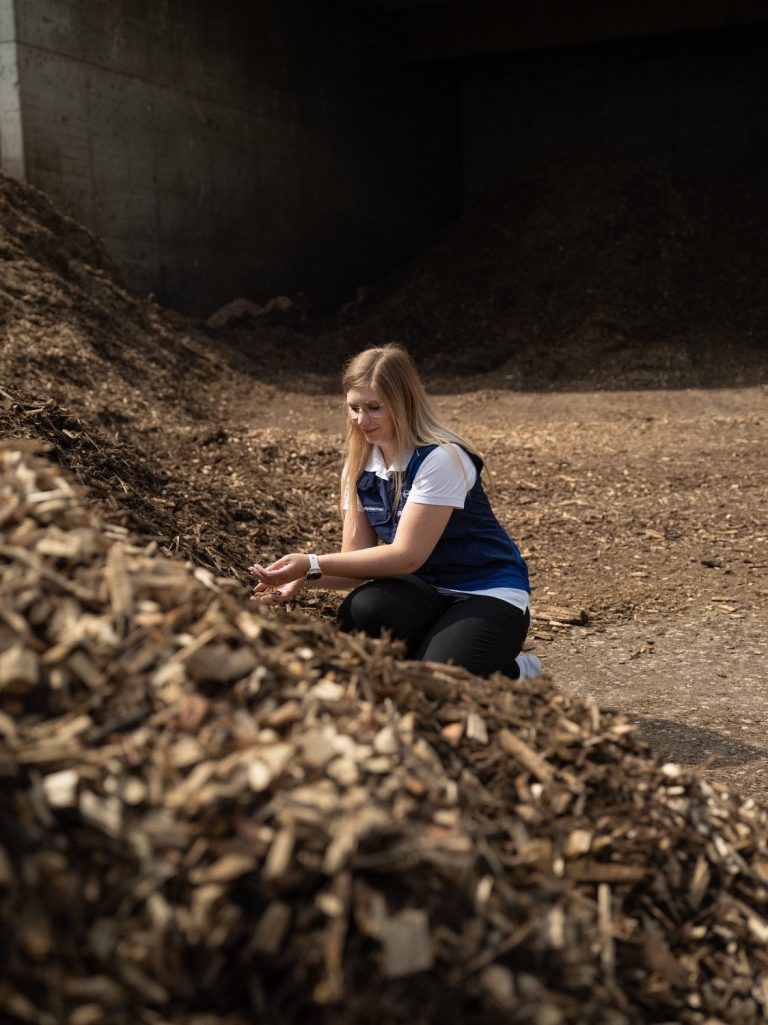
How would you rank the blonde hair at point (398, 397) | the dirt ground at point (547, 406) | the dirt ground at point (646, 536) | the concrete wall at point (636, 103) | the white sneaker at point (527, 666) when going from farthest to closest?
the concrete wall at point (636, 103) < the dirt ground at point (547, 406) < the dirt ground at point (646, 536) < the white sneaker at point (527, 666) < the blonde hair at point (398, 397)

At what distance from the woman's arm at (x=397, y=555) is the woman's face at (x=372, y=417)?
0.27m

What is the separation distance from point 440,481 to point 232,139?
12.0 metres

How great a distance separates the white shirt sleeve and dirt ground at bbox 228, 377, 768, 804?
1.15 m

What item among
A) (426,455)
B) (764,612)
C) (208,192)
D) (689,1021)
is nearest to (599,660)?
(764,612)

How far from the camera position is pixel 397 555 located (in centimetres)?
340

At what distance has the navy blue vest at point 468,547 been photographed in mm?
3586

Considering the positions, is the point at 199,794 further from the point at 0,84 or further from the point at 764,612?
the point at 0,84

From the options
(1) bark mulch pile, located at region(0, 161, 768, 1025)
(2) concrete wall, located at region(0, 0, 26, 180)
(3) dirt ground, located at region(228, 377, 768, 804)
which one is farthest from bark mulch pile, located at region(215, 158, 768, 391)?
(1) bark mulch pile, located at region(0, 161, 768, 1025)

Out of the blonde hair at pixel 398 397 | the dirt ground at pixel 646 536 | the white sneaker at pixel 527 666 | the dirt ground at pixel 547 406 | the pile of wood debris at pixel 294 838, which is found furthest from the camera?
the dirt ground at pixel 547 406

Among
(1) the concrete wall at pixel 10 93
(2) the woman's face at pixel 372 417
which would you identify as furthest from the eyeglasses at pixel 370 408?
(1) the concrete wall at pixel 10 93

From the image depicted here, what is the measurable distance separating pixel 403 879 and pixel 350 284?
16.2 m

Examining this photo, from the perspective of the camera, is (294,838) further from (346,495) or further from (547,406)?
(547,406)

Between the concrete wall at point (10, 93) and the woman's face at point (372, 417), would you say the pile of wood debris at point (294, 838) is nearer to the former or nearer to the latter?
the woman's face at point (372, 417)

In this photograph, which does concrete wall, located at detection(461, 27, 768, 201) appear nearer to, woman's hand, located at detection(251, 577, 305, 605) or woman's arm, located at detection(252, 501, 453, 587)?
A: woman's arm, located at detection(252, 501, 453, 587)
